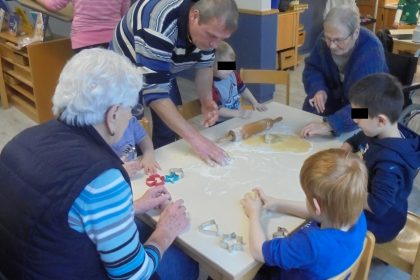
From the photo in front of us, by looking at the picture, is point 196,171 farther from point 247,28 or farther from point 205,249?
point 247,28

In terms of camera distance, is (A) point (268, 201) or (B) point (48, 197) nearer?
(B) point (48, 197)

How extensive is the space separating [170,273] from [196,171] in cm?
36

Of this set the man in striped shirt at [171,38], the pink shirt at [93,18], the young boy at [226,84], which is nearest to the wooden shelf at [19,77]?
the pink shirt at [93,18]

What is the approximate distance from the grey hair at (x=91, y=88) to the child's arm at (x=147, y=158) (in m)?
0.50

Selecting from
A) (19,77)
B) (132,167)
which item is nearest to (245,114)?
(132,167)

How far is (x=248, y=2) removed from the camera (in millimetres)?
3654

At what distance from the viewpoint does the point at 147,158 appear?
4.98ft

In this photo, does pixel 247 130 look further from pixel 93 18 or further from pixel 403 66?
pixel 93 18

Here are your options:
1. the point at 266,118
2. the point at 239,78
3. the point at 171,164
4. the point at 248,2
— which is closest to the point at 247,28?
the point at 248,2

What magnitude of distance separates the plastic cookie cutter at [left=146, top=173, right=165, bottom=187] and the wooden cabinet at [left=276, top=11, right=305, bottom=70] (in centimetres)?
343

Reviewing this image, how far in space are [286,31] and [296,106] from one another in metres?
1.17

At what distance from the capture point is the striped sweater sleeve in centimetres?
88

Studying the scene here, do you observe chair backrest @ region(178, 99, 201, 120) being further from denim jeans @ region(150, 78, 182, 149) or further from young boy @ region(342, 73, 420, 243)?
young boy @ region(342, 73, 420, 243)

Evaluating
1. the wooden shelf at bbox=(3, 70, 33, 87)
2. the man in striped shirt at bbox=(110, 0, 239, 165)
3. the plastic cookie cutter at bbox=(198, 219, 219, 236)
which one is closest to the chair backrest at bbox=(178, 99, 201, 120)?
the man in striped shirt at bbox=(110, 0, 239, 165)
